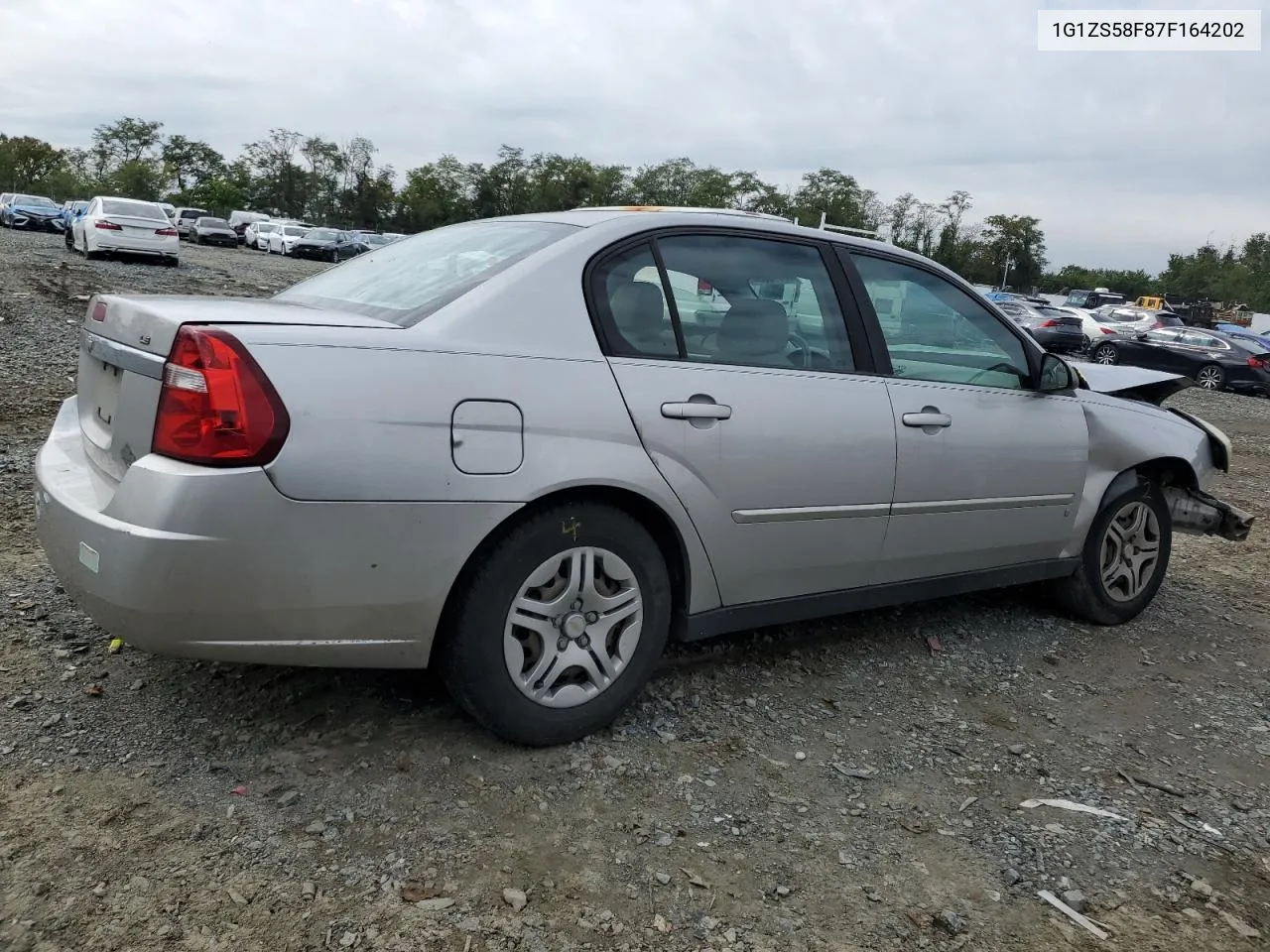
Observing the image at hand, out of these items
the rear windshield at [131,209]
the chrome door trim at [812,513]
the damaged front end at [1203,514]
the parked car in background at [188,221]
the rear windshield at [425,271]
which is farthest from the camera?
the parked car in background at [188,221]

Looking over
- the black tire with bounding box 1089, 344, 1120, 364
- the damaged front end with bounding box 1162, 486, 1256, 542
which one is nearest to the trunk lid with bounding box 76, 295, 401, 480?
the damaged front end with bounding box 1162, 486, 1256, 542

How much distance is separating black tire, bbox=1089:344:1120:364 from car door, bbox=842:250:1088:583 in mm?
22535

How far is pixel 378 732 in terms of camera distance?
9.76 ft

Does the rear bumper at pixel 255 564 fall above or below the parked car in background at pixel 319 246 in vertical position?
below

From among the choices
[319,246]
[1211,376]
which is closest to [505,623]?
[1211,376]

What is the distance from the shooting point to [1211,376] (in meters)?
22.2

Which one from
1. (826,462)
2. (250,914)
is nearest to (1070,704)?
(826,462)

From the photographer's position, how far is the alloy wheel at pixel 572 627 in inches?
110

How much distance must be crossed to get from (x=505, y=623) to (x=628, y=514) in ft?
1.64

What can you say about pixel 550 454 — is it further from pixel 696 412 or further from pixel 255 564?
pixel 255 564

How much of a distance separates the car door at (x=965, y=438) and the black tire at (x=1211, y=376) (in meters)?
20.8

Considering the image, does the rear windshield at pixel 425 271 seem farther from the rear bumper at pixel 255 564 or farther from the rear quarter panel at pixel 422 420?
the rear bumper at pixel 255 564

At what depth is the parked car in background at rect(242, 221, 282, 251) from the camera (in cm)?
4238

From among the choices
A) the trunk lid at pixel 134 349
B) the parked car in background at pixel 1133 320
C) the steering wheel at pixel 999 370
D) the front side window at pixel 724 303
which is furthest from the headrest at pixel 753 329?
the parked car in background at pixel 1133 320
